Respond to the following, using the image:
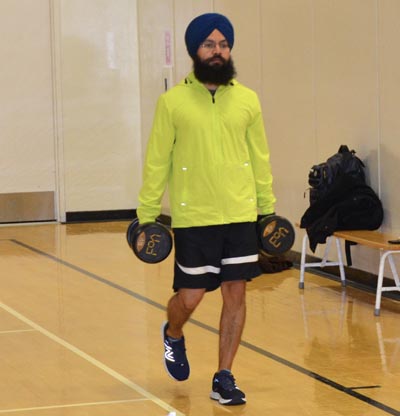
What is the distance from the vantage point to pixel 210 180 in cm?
508

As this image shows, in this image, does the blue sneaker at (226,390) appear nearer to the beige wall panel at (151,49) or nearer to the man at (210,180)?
the man at (210,180)

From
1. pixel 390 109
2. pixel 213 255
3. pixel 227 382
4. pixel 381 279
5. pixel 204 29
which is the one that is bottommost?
pixel 227 382

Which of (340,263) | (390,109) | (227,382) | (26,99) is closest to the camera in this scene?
(227,382)

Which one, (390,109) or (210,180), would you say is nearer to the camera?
(210,180)

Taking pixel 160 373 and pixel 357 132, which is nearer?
pixel 160 373

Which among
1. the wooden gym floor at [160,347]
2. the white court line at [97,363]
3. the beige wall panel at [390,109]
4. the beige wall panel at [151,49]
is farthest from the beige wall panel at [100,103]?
the beige wall panel at [390,109]

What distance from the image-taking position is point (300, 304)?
25.5ft

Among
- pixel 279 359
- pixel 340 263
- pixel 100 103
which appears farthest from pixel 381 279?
pixel 100 103

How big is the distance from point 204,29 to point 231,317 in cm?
138

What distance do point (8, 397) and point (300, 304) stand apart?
2.95 meters

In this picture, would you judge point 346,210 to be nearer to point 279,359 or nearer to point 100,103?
point 279,359

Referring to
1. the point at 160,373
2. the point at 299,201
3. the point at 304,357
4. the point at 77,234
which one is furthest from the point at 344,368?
the point at 77,234

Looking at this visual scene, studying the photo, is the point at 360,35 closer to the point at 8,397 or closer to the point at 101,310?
the point at 101,310

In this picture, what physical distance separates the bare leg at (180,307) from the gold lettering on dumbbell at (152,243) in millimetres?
233
